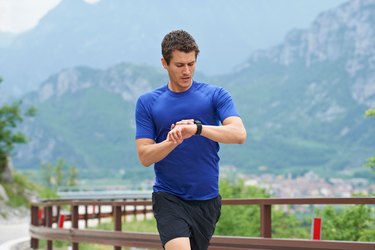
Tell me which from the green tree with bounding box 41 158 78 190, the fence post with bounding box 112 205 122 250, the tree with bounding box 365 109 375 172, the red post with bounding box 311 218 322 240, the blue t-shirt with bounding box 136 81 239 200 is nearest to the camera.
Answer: the blue t-shirt with bounding box 136 81 239 200

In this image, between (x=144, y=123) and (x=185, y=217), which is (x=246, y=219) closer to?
(x=185, y=217)

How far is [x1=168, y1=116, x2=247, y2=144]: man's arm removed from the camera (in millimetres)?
5047

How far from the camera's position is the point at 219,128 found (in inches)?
204

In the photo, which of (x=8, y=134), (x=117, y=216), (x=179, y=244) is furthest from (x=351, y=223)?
(x=179, y=244)

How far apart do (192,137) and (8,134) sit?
39668 mm

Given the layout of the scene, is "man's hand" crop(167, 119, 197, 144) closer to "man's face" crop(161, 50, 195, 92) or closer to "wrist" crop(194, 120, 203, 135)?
"wrist" crop(194, 120, 203, 135)

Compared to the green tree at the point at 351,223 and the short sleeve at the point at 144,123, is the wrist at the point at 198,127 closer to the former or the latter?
the short sleeve at the point at 144,123

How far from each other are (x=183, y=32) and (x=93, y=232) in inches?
322

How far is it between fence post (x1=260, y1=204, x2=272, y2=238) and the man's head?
4818 mm

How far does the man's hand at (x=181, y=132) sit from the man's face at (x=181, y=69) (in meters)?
0.42

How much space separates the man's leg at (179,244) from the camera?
17.8 ft

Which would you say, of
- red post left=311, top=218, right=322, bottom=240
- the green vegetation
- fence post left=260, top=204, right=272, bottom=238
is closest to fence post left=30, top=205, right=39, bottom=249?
red post left=311, top=218, right=322, bottom=240

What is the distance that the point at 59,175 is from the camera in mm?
78375

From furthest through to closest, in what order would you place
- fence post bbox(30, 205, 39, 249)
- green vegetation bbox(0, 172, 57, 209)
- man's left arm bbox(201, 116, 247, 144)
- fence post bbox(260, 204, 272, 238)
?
green vegetation bbox(0, 172, 57, 209)
fence post bbox(30, 205, 39, 249)
fence post bbox(260, 204, 272, 238)
man's left arm bbox(201, 116, 247, 144)
